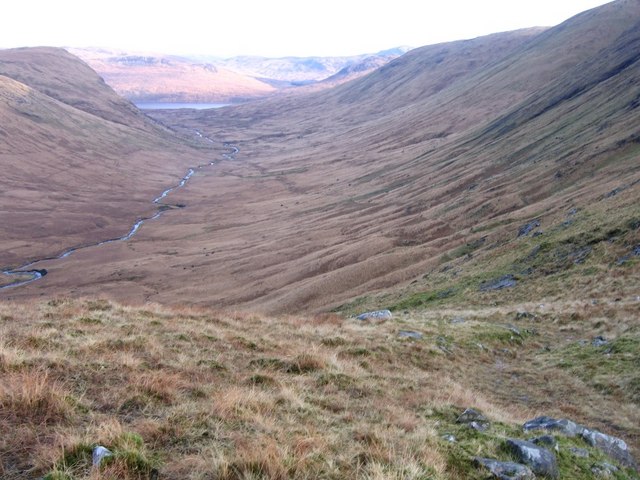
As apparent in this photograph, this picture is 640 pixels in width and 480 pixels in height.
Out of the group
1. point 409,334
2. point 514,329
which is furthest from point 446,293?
point 409,334

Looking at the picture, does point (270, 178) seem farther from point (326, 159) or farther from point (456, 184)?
point (456, 184)

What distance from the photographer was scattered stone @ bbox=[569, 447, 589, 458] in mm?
8836

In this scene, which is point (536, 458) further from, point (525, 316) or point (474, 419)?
point (525, 316)

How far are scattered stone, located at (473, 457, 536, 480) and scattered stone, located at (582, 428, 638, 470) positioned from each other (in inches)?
133

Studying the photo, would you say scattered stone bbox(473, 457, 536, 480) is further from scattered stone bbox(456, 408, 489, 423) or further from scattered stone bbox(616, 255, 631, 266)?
scattered stone bbox(616, 255, 631, 266)

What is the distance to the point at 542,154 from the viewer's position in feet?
253

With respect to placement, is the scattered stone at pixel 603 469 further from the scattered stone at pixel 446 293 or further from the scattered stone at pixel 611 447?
the scattered stone at pixel 446 293

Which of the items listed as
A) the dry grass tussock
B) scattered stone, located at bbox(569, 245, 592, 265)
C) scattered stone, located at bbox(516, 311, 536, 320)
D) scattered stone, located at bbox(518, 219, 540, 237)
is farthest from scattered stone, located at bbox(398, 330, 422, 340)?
scattered stone, located at bbox(518, 219, 540, 237)

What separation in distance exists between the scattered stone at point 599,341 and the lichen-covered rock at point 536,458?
45.0ft

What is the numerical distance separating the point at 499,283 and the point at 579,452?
1055 inches

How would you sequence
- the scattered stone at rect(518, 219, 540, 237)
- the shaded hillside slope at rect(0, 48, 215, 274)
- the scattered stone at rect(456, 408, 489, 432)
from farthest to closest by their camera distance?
the shaded hillside slope at rect(0, 48, 215, 274) < the scattered stone at rect(518, 219, 540, 237) < the scattered stone at rect(456, 408, 489, 432)

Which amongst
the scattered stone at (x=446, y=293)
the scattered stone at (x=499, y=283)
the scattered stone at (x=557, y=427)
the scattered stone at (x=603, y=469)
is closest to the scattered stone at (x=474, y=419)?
the scattered stone at (x=557, y=427)

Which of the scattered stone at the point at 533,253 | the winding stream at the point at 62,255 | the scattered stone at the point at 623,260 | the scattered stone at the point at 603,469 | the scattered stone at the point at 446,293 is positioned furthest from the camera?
the winding stream at the point at 62,255

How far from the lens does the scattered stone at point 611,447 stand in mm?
9722
